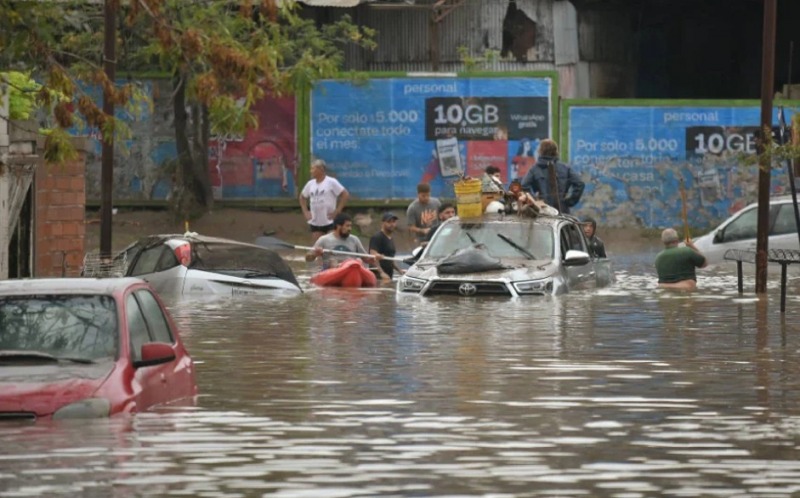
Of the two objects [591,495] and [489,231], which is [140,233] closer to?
[489,231]

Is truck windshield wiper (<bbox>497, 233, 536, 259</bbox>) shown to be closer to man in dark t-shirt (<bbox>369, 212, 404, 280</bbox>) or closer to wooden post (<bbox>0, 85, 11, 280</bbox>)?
man in dark t-shirt (<bbox>369, 212, 404, 280</bbox>)

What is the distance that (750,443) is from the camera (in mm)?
11500

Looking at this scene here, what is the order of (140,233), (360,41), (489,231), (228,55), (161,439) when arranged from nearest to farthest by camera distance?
(161,439) < (228,55) < (489,231) < (140,233) < (360,41)

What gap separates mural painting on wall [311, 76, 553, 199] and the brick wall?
12.5m

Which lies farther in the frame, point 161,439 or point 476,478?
point 161,439

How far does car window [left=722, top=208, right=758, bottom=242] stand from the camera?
29797 millimetres

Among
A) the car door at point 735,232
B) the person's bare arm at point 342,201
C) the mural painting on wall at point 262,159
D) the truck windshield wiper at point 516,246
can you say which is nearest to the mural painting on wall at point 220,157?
the mural painting on wall at point 262,159

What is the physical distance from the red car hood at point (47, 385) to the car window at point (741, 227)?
767 inches

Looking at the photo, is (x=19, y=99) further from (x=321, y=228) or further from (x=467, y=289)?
(x=321, y=228)

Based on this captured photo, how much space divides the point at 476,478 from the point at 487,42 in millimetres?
29921

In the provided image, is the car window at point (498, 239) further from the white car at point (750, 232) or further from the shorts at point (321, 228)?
the white car at point (750, 232)

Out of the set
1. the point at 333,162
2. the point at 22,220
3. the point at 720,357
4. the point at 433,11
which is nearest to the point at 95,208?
the point at 333,162

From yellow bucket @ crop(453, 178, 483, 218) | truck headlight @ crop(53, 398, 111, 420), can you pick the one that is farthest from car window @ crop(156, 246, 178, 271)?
truck headlight @ crop(53, 398, 111, 420)

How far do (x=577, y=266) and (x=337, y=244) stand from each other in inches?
165
